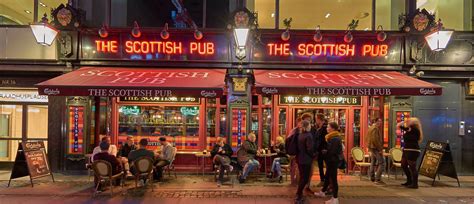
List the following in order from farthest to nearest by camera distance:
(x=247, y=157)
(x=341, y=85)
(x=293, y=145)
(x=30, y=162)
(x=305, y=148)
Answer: (x=247, y=157), (x=341, y=85), (x=30, y=162), (x=293, y=145), (x=305, y=148)

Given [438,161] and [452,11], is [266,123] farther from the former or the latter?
[452,11]

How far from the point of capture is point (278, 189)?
8.38 m

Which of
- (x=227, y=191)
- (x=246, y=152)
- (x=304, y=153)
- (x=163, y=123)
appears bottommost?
(x=227, y=191)

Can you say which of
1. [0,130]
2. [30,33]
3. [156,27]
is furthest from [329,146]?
[0,130]

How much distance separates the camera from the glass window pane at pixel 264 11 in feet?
34.4

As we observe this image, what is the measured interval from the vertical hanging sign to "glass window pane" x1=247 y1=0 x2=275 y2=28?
5.38 meters

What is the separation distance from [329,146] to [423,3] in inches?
252

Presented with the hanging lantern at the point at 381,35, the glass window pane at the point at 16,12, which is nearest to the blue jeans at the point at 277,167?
the hanging lantern at the point at 381,35

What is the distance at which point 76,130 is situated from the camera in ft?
32.9

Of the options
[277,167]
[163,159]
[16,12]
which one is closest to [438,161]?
[277,167]

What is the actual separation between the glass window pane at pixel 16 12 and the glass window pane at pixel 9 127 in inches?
94.9

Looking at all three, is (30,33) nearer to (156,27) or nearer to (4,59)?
(4,59)

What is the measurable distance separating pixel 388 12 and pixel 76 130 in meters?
9.25

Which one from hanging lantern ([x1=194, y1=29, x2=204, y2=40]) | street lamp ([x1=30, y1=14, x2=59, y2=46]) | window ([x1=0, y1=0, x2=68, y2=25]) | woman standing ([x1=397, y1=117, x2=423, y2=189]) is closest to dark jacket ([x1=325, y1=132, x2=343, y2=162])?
woman standing ([x1=397, y1=117, x2=423, y2=189])
